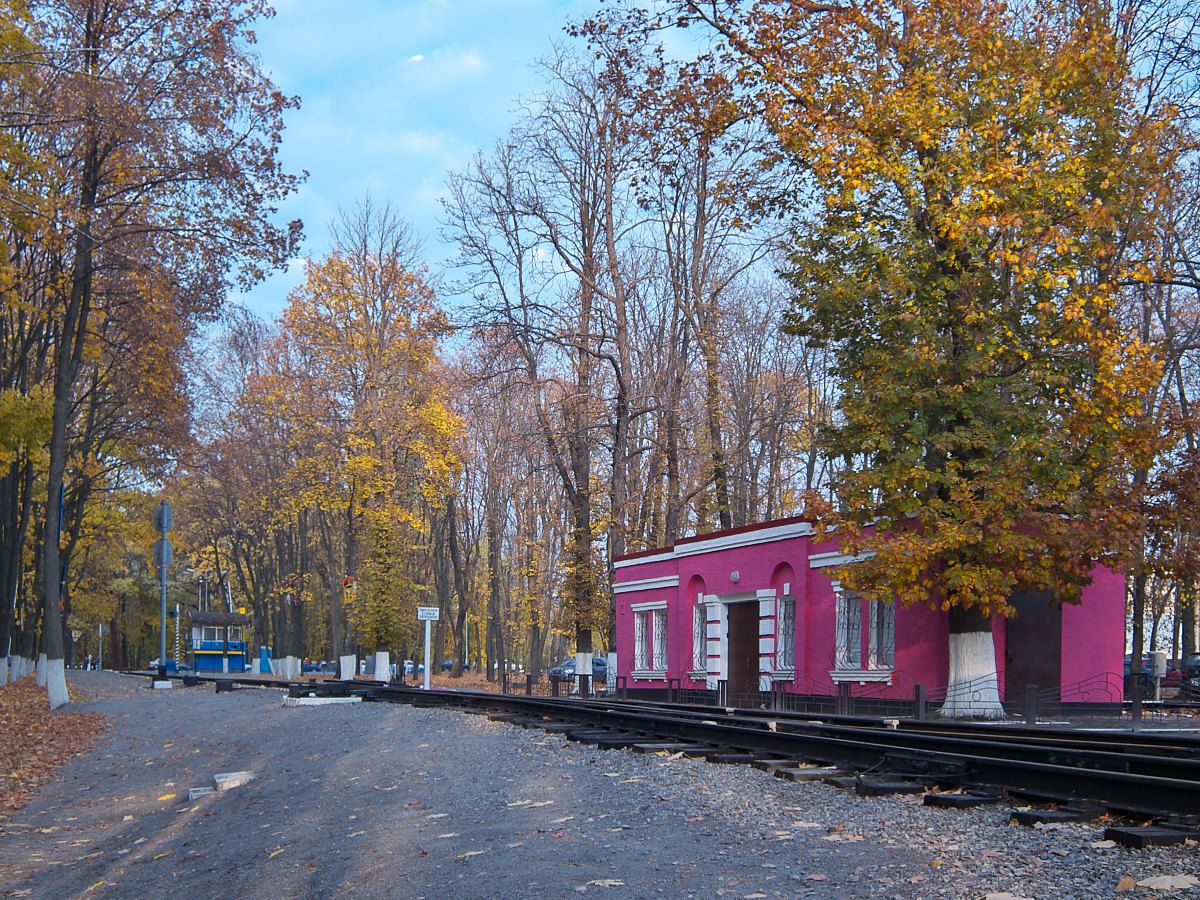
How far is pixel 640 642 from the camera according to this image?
3756cm

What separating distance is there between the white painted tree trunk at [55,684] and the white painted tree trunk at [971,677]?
1971 cm

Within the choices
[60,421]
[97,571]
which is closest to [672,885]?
[60,421]

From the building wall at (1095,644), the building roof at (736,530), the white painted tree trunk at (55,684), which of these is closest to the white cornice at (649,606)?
the building roof at (736,530)

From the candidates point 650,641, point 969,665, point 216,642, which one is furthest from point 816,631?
point 216,642

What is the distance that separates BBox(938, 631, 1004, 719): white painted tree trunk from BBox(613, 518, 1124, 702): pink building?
5.53 ft

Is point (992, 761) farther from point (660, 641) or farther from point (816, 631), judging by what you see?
point (660, 641)

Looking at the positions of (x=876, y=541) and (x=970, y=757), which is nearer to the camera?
(x=970, y=757)

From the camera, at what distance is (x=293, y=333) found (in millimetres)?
49656

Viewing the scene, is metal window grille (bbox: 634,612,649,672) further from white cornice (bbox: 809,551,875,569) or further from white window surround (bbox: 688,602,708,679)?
white cornice (bbox: 809,551,875,569)

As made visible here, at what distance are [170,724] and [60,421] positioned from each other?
8.27m

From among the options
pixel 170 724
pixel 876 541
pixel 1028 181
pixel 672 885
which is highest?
pixel 1028 181

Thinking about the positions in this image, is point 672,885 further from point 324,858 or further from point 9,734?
point 9,734

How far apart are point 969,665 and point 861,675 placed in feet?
11.5

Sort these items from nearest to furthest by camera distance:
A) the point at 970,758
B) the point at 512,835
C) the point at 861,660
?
1. the point at 512,835
2. the point at 970,758
3. the point at 861,660
